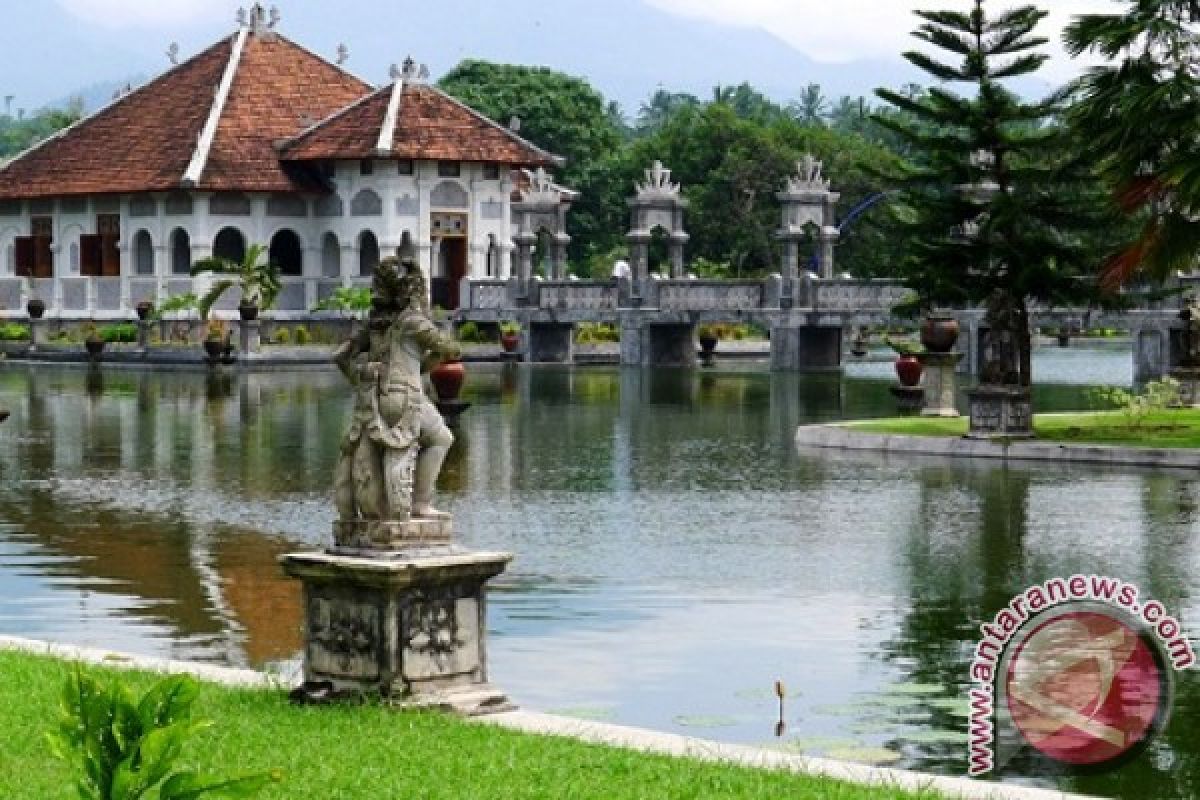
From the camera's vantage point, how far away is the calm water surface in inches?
533

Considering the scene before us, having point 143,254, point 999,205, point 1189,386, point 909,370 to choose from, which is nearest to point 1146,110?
point 999,205

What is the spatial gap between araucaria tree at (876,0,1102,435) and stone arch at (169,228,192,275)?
126 feet

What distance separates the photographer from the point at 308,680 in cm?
1204

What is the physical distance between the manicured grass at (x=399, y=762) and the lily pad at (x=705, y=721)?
1.73 meters

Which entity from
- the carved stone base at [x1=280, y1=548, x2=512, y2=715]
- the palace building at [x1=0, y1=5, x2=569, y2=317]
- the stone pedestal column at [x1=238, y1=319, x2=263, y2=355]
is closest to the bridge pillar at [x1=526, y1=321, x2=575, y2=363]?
the palace building at [x1=0, y1=5, x2=569, y2=317]

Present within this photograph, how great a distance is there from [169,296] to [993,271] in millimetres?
38994

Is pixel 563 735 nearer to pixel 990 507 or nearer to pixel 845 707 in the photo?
pixel 845 707

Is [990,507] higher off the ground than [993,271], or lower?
lower

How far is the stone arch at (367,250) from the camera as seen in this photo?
68.5 m

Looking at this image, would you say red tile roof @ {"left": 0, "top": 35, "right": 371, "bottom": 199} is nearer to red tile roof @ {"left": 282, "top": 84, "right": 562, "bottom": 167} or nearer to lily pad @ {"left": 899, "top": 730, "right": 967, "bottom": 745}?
red tile roof @ {"left": 282, "top": 84, "right": 562, "bottom": 167}

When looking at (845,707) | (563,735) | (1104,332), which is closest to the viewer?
(563,735)

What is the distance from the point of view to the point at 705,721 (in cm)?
1280

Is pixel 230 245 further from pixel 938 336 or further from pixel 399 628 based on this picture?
pixel 399 628

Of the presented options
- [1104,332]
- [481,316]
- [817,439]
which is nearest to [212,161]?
[481,316]
